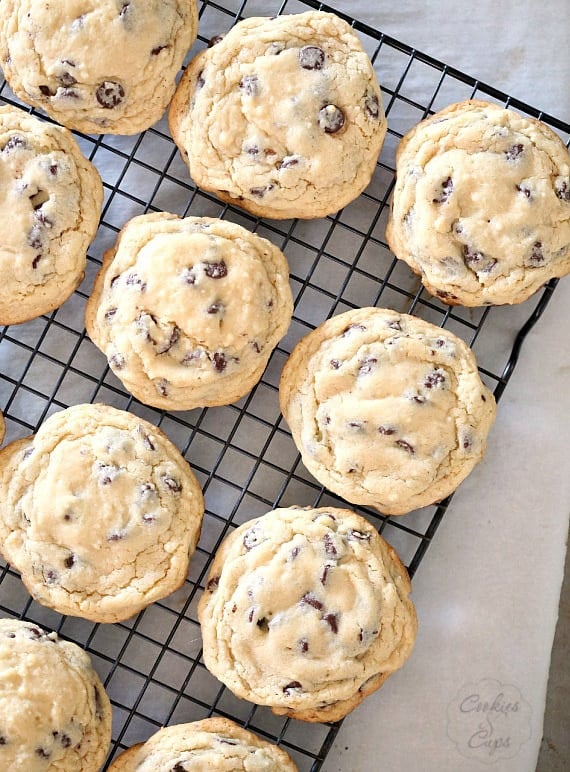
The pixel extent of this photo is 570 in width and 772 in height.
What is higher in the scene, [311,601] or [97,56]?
[97,56]

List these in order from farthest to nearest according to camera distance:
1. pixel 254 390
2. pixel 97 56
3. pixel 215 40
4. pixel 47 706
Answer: pixel 254 390 → pixel 215 40 → pixel 97 56 → pixel 47 706

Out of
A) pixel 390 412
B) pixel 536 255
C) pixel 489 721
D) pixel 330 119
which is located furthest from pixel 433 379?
Result: pixel 489 721

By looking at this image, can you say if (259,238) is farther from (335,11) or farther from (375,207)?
A: (335,11)

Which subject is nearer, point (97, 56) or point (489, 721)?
point (97, 56)

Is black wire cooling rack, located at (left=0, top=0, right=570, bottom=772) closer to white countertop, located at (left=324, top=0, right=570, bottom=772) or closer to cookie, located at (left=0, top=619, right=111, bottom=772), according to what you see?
white countertop, located at (left=324, top=0, right=570, bottom=772)

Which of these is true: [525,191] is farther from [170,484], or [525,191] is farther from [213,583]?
[213,583]

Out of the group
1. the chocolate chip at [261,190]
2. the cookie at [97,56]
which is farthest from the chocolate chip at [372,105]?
the cookie at [97,56]
